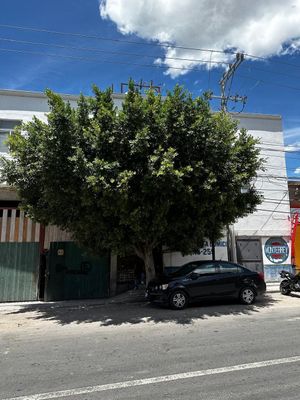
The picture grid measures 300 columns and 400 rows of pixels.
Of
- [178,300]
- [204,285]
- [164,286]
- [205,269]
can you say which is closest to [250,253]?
→ [205,269]

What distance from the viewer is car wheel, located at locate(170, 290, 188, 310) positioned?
432 inches

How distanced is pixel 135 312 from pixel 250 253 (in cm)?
902

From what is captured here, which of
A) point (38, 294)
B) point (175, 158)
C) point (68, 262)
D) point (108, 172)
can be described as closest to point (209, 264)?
point (175, 158)

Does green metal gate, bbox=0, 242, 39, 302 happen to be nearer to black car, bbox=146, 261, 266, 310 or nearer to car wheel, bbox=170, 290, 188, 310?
black car, bbox=146, 261, 266, 310

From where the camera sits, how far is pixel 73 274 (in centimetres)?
1404

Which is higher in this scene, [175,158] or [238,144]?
[238,144]

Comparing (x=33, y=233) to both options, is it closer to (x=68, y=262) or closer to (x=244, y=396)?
(x=68, y=262)

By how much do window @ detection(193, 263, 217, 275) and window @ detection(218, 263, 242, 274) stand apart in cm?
24

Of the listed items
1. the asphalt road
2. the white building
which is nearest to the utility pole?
the white building

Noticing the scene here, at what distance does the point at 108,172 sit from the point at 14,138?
4.14 metres

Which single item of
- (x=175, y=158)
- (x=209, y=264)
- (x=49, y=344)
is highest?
(x=175, y=158)

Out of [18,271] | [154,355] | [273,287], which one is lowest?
[154,355]

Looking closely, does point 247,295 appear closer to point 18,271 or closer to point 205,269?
point 205,269

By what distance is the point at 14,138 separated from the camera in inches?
462
